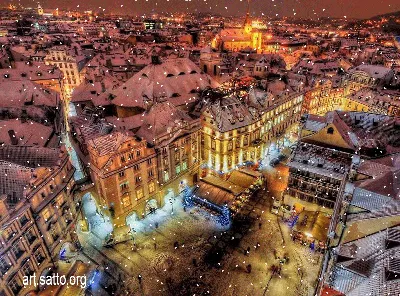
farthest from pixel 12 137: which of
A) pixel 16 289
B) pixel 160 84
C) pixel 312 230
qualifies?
pixel 312 230

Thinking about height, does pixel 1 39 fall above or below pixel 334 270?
above

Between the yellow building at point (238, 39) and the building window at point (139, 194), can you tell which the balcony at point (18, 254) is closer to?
the building window at point (139, 194)

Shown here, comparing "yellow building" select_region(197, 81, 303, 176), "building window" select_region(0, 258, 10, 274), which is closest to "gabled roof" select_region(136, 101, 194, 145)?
"yellow building" select_region(197, 81, 303, 176)

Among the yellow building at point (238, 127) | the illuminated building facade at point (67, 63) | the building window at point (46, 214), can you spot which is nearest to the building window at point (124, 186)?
the building window at point (46, 214)

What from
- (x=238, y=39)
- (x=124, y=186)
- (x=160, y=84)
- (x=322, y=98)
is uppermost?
(x=238, y=39)

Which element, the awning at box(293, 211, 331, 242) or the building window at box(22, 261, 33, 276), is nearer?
the building window at box(22, 261, 33, 276)

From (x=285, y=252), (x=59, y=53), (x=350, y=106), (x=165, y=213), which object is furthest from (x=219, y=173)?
(x=59, y=53)

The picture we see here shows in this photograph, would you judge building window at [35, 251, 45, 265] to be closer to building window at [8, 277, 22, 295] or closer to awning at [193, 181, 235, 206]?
building window at [8, 277, 22, 295]

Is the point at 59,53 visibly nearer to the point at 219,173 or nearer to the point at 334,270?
the point at 219,173

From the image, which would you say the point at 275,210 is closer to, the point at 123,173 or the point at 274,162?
the point at 274,162

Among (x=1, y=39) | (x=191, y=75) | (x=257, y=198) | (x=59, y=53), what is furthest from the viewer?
(x=1, y=39)

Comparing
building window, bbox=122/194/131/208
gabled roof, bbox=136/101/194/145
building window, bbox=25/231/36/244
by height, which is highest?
gabled roof, bbox=136/101/194/145
